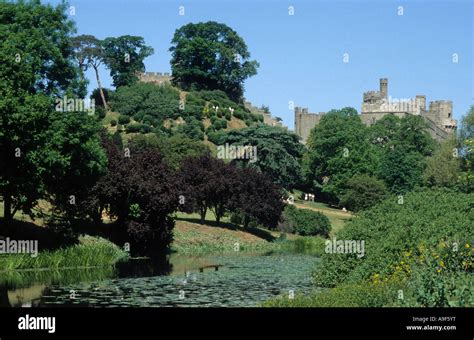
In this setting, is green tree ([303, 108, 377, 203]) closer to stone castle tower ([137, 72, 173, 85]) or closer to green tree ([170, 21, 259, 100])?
green tree ([170, 21, 259, 100])

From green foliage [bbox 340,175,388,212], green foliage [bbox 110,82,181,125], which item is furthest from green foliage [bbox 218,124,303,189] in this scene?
green foliage [bbox 110,82,181,125]

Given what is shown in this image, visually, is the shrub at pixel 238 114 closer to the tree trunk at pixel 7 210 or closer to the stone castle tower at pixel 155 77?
the stone castle tower at pixel 155 77

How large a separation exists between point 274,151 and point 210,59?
32.3 meters

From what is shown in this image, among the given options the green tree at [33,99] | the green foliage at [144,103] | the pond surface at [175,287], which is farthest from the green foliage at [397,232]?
the green foliage at [144,103]

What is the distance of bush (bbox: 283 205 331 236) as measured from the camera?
2680 inches

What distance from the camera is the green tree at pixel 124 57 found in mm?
102044

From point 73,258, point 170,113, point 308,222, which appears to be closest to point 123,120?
point 170,113

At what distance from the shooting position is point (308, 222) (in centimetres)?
6850

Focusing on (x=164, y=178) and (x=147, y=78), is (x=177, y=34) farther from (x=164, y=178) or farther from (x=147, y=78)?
(x=164, y=178)

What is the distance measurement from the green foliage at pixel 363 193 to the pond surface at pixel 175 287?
1396 inches

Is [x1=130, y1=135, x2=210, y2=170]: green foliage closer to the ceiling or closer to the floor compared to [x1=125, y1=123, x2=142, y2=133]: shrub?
closer to the floor

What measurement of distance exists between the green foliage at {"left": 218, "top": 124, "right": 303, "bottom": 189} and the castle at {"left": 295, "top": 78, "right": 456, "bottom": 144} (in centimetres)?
4672
